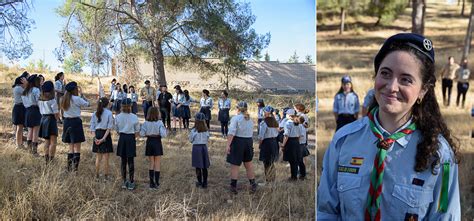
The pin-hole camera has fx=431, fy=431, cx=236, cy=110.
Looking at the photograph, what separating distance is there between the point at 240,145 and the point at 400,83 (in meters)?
1.41

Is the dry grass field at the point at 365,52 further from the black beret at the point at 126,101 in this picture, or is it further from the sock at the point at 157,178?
the black beret at the point at 126,101

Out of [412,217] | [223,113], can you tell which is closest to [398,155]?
[412,217]

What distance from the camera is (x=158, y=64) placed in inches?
98.6

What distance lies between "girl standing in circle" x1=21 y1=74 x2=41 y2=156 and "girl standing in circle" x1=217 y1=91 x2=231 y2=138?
3.36 feet

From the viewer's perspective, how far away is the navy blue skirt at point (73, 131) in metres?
2.40

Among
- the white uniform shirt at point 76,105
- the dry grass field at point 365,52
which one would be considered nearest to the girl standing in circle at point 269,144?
the white uniform shirt at point 76,105

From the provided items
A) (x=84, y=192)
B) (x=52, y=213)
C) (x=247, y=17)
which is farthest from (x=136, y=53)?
(x=52, y=213)

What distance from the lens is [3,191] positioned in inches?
89.0

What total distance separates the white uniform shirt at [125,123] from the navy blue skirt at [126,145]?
29mm

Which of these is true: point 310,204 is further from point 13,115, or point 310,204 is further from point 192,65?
point 13,115

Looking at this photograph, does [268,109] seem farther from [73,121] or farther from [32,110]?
[32,110]

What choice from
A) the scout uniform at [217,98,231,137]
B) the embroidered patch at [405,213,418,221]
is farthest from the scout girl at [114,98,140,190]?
the embroidered patch at [405,213,418,221]

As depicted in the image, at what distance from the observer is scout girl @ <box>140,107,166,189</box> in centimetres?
246

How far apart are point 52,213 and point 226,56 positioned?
129 cm
